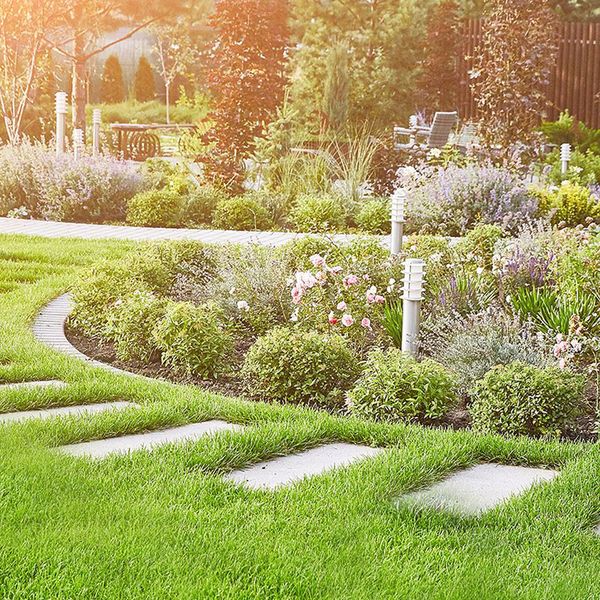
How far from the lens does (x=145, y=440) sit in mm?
3766

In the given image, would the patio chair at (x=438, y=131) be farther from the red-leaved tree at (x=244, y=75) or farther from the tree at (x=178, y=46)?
the tree at (x=178, y=46)

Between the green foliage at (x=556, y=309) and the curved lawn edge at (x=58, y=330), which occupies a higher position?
the green foliage at (x=556, y=309)

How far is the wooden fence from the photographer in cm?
1741

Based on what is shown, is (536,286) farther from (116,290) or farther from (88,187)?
(88,187)

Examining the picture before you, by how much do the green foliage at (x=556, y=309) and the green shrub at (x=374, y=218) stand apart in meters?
4.30

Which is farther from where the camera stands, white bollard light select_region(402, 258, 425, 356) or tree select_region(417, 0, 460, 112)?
tree select_region(417, 0, 460, 112)

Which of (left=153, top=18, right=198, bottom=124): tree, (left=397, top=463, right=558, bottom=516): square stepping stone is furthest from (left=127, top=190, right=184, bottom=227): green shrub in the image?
(left=153, top=18, right=198, bottom=124): tree

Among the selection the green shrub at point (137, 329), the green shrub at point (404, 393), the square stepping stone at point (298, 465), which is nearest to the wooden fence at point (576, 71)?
the green shrub at point (137, 329)

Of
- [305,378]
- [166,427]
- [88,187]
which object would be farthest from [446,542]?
[88,187]

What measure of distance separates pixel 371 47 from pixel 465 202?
425 inches

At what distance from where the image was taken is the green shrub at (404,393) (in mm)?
4199

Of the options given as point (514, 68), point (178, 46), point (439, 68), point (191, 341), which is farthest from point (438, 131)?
point (178, 46)

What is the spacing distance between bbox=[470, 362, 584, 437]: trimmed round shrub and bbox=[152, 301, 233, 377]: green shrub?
1.30m

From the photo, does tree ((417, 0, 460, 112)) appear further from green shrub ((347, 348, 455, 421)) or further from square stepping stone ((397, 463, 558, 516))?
square stepping stone ((397, 463, 558, 516))
